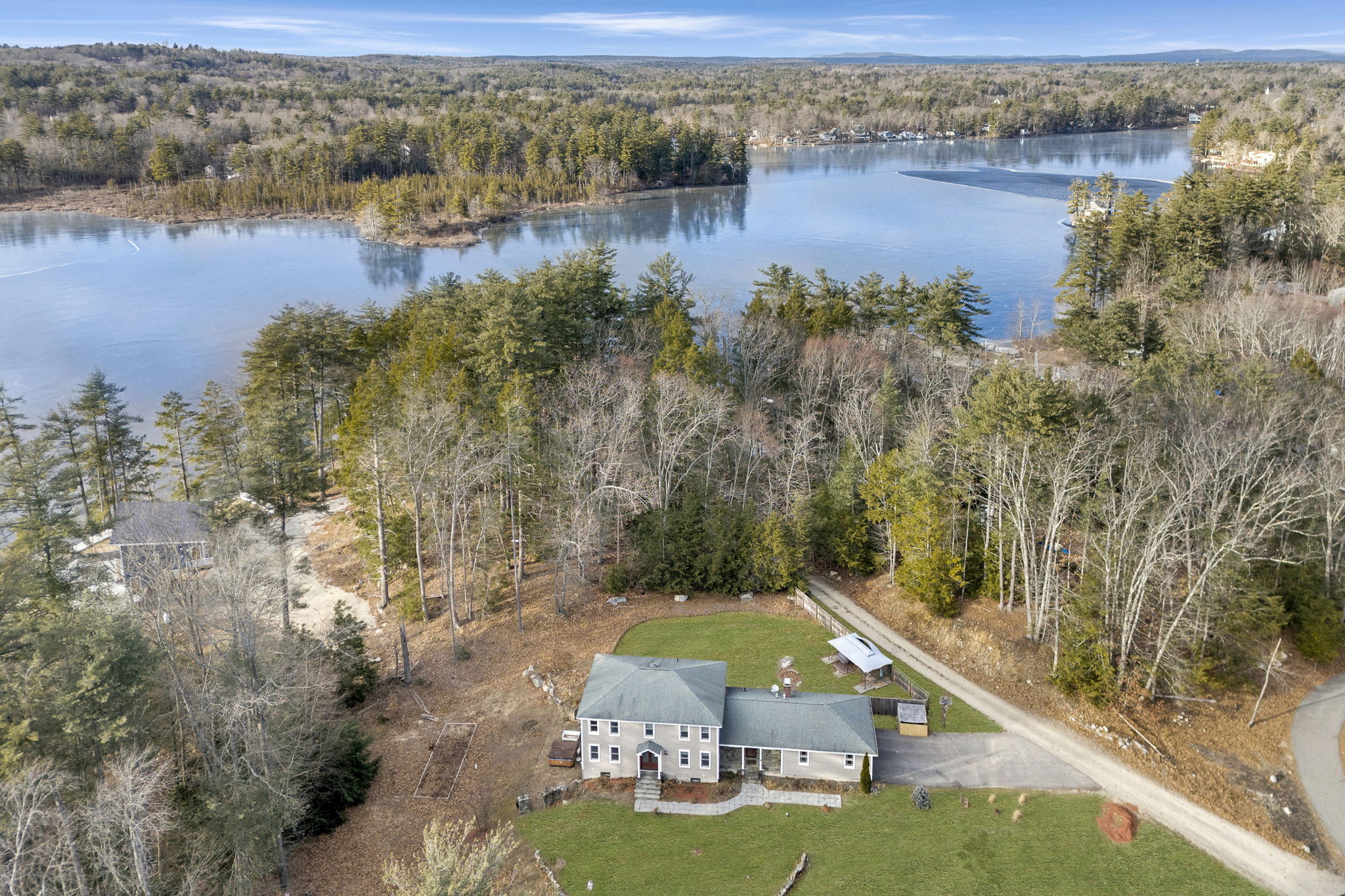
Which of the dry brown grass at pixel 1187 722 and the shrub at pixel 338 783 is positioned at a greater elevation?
the dry brown grass at pixel 1187 722

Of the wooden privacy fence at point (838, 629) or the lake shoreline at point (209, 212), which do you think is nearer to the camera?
the wooden privacy fence at point (838, 629)

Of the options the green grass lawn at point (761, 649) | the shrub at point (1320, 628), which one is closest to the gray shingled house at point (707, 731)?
the green grass lawn at point (761, 649)

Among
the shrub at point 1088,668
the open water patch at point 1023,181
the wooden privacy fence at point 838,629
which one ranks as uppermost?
the open water patch at point 1023,181

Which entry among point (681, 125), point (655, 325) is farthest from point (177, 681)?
point (681, 125)

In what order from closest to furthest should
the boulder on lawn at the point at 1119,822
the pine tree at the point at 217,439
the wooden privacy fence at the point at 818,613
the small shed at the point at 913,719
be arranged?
the boulder on lawn at the point at 1119,822 → the small shed at the point at 913,719 → the wooden privacy fence at the point at 818,613 → the pine tree at the point at 217,439

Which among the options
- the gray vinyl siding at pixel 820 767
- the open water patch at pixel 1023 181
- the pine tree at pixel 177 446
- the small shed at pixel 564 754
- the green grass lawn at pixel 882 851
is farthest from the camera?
the open water patch at pixel 1023 181

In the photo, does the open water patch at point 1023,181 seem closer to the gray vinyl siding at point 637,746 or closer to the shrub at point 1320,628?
the shrub at point 1320,628
